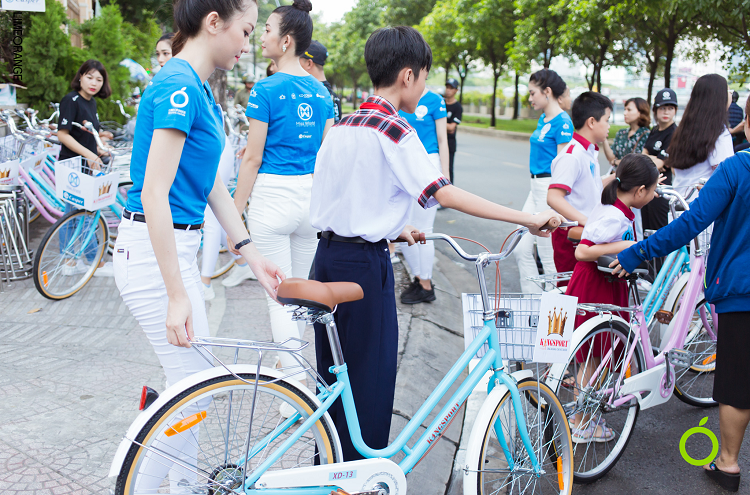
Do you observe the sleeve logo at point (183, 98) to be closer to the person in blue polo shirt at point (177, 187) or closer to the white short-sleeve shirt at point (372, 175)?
the person in blue polo shirt at point (177, 187)

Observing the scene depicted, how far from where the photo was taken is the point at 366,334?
232cm

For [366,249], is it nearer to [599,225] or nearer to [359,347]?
[359,347]

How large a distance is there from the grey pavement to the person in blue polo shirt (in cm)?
52

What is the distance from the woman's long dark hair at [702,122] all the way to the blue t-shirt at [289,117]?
2.83 m

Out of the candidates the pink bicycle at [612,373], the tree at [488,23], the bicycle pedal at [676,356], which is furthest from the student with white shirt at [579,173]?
the tree at [488,23]

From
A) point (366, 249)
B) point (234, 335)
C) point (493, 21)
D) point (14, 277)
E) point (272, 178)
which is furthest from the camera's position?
point (493, 21)

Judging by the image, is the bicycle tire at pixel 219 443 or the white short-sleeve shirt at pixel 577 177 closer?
the bicycle tire at pixel 219 443

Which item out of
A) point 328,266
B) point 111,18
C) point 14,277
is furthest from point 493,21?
point 328,266

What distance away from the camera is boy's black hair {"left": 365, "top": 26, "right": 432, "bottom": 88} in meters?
2.20

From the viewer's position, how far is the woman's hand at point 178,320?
1.88 m

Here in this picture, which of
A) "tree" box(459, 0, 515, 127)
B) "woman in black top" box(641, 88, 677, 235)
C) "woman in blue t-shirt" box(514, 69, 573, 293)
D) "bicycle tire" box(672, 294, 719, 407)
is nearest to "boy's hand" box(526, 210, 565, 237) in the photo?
"bicycle tire" box(672, 294, 719, 407)

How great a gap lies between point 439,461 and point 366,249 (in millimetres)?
1313

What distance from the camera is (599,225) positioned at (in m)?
3.11

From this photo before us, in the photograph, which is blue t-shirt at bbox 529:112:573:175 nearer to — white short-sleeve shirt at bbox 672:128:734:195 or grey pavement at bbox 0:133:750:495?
white short-sleeve shirt at bbox 672:128:734:195
